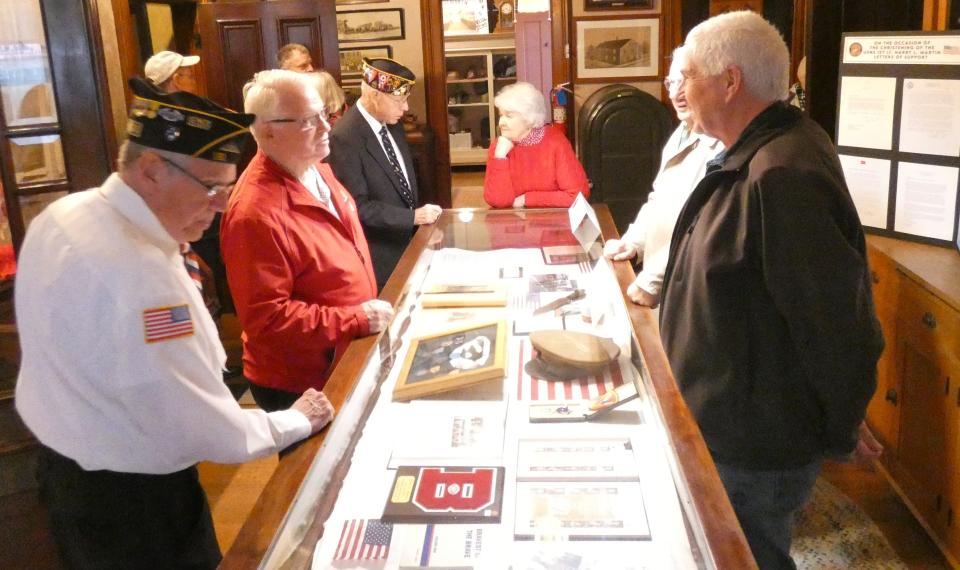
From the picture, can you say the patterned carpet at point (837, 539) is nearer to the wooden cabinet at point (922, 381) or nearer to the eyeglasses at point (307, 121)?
the wooden cabinet at point (922, 381)

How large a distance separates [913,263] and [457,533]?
2.25 meters

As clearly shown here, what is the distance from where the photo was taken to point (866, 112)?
3.24 metres

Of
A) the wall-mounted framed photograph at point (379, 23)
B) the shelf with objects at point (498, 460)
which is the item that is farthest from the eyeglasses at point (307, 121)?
the wall-mounted framed photograph at point (379, 23)

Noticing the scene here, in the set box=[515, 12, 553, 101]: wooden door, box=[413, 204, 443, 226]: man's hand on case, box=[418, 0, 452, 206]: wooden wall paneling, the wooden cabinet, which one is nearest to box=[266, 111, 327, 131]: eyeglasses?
box=[413, 204, 443, 226]: man's hand on case

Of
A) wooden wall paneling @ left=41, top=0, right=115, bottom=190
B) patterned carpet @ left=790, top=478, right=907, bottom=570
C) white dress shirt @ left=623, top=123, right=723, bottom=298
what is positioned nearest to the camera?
white dress shirt @ left=623, top=123, right=723, bottom=298

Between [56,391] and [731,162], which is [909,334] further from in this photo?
[56,391]

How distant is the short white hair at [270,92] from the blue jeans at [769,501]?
4.88 feet

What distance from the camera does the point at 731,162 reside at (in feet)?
6.07

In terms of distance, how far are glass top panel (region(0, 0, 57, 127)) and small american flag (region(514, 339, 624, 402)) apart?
2.21 m

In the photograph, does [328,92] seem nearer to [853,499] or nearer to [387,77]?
[387,77]

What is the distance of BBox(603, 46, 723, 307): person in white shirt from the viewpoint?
2.39 metres

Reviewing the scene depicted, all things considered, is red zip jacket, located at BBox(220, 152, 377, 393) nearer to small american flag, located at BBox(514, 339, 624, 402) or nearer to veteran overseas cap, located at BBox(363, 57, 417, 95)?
small american flag, located at BBox(514, 339, 624, 402)

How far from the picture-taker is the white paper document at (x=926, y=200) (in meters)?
3.02

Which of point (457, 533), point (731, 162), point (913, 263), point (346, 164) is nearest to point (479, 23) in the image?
point (346, 164)
